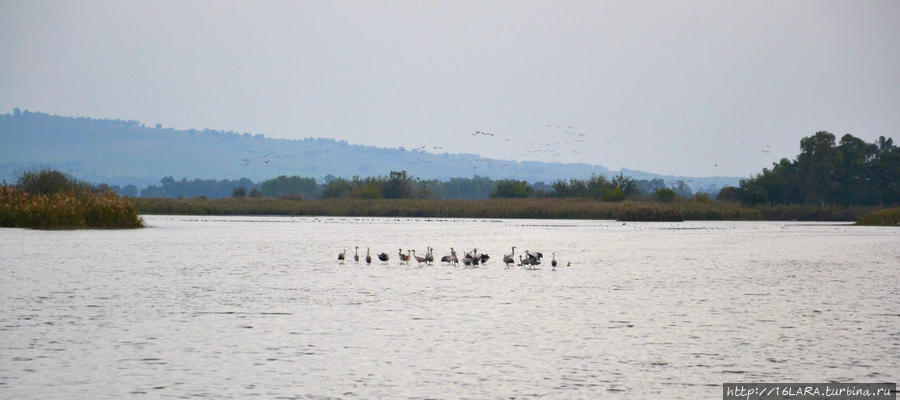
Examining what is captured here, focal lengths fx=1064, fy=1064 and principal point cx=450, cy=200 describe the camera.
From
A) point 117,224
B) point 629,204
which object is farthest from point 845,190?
point 117,224

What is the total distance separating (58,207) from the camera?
4422 centimetres

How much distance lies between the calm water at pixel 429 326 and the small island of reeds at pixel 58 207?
14.6m

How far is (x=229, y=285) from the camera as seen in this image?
21344 mm

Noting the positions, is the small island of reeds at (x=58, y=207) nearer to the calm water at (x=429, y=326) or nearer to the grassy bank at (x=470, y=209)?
the calm water at (x=429, y=326)

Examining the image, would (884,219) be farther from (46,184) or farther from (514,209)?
(46,184)

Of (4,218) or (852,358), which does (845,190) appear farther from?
(852,358)

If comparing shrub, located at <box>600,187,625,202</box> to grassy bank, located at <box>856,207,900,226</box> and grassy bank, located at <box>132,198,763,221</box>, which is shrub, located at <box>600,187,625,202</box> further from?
grassy bank, located at <box>856,207,900,226</box>

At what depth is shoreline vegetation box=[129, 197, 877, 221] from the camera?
7081 cm

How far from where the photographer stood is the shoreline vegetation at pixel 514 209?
70.8 meters

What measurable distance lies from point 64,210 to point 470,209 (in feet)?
114

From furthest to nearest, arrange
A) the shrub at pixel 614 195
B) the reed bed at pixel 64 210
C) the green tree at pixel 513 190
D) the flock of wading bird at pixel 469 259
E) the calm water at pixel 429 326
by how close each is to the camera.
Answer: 1. the green tree at pixel 513 190
2. the shrub at pixel 614 195
3. the reed bed at pixel 64 210
4. the flock of wading bird at pixel 469 259
5. the calm water at pixel 429 326

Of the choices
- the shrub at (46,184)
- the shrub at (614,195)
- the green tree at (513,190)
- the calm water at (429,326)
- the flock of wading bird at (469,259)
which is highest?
the green tree at (513,190)

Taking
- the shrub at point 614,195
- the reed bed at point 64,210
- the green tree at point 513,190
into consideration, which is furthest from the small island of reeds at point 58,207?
the green tree at point 513,190

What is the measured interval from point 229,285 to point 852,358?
1273 cm
